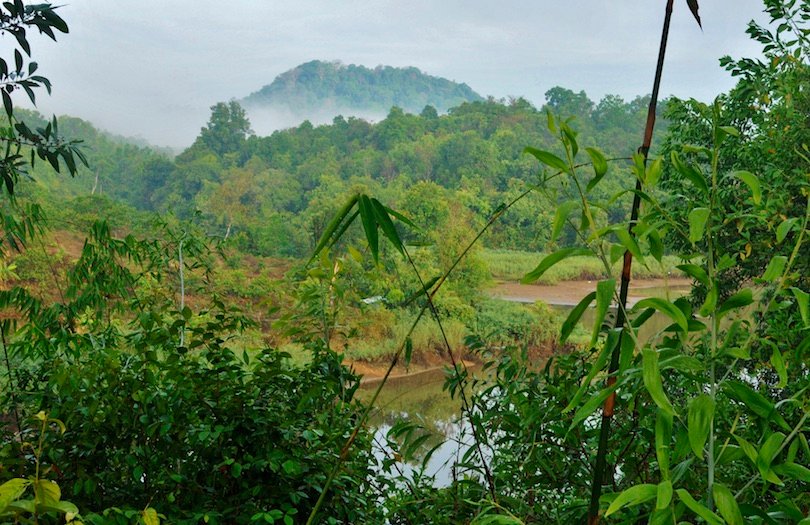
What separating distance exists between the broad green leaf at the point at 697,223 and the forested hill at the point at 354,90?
53.3 feet

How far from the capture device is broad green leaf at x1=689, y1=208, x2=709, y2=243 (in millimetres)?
436

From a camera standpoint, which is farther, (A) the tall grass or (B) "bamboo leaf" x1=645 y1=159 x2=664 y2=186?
(A) the tall grass

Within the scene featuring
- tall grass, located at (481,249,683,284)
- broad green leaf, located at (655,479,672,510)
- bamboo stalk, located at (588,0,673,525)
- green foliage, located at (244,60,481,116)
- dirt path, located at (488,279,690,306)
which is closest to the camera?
broad green leaf, located at (655,479,672,510)

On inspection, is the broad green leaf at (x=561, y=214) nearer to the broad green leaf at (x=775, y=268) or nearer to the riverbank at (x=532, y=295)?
the broad green leaf at (x=775, y=268)

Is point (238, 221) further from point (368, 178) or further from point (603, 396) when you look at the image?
point (603, 396)

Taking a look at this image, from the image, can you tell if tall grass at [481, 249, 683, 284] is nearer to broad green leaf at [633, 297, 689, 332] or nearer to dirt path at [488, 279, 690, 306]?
dirt path at [488, 279, 690, 306]

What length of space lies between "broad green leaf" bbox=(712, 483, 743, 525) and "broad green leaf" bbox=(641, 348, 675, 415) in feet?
0.20

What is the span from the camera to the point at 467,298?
7.59 m

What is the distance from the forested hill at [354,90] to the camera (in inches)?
681

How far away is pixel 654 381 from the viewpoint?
40cm

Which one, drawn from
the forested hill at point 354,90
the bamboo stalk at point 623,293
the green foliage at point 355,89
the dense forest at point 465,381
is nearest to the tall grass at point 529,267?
the dense forest at point 465,381

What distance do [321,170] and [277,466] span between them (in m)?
10.8

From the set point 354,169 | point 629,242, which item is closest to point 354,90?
point 354,169

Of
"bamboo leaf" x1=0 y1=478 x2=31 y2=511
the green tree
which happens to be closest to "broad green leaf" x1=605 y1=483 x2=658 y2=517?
"bamboo leaf" x1=0 y1=478 x2=31 y2=511
